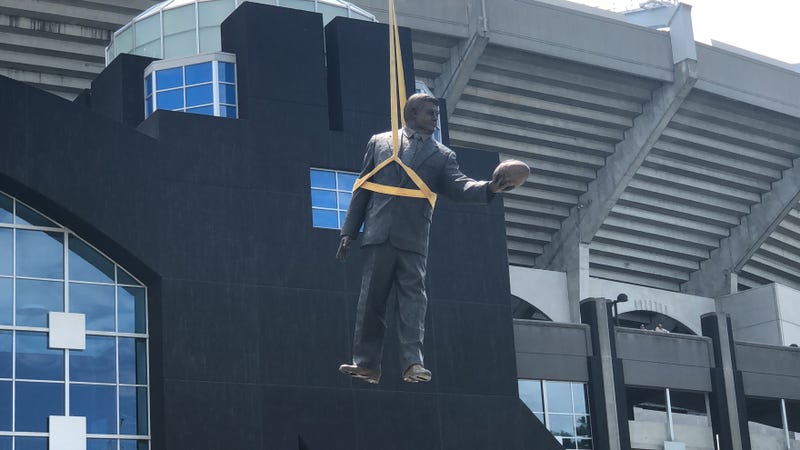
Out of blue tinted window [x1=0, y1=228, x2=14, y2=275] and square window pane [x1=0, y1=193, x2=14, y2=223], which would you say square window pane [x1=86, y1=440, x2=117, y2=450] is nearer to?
blue tinted window [x1=0, y1=228, x2=14, y2=275]

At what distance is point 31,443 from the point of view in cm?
3325

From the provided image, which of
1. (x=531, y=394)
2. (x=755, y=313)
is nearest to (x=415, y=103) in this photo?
(x=531, y=394)

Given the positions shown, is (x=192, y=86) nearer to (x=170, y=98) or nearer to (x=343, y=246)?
(x=170, y=98)

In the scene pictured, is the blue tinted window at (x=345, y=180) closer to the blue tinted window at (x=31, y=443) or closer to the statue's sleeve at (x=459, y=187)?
the blue tinted window at (x=31, y=443)

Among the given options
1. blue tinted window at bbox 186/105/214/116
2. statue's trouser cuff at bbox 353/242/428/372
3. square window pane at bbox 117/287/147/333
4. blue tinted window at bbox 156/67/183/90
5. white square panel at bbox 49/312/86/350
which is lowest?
statue's trouser cuff at bbox 353/242/428/372

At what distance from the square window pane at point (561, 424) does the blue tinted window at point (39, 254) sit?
15404mm

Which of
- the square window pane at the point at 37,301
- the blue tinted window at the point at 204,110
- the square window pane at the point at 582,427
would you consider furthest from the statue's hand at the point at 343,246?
the square window pane at the point at 582,427

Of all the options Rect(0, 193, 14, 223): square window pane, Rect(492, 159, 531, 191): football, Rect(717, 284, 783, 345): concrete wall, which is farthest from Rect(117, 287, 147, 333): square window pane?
Rect(717, 284, 783, 345): concrete wall

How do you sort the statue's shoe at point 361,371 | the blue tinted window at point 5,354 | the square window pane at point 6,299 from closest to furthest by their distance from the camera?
the statue's shoe at point 361,371, the blue tinted window at point 5,354, the square window pane at point 6,299

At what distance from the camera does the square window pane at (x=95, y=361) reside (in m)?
34.2

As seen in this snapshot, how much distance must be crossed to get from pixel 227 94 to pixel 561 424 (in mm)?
13648

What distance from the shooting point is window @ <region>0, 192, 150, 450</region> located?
33500mm

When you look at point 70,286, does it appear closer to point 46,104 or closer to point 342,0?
point 46,104

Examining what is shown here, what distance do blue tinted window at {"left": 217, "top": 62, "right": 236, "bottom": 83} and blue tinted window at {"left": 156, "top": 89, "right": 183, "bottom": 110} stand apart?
3.59 ft
